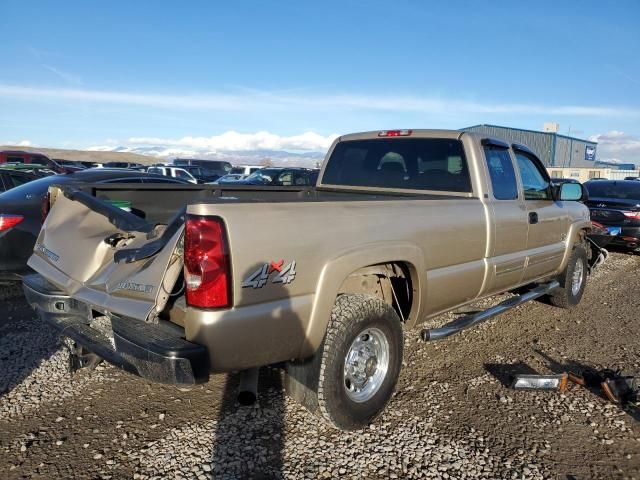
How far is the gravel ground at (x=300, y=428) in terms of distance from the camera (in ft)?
9.11

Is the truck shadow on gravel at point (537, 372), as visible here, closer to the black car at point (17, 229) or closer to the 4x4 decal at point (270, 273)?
the 4x4 decal at point (270, 273)

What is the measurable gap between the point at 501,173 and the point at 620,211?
23.5ft

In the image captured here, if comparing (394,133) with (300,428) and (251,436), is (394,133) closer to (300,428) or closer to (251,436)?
(300,428)

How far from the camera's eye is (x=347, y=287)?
10.9ft

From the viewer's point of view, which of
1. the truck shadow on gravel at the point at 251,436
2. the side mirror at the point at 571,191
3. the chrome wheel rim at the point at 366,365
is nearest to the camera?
the truck shadow on gravel at the point at 251,436

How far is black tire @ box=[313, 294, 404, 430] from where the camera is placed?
9.47ft

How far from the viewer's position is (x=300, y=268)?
2.61m

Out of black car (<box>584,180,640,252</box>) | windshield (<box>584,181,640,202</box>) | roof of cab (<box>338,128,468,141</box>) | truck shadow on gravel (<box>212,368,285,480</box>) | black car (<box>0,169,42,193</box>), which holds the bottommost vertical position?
truck shadow on gravel (<box>212,368,285,480</box>)

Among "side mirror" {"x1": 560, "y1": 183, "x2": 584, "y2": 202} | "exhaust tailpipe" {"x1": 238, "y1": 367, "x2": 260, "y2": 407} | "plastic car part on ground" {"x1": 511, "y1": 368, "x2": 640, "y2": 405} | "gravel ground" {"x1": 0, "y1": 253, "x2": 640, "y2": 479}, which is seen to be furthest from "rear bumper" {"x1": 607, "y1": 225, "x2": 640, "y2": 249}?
"exhaust tailpipe" {"x1": 238, "y1": 367, "x2": 260, "y2": 407}

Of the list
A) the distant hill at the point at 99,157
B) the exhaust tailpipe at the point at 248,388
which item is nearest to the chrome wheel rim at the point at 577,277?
the exhaust tailpipe at the point at 248,388

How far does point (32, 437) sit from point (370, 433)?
81.4 inches

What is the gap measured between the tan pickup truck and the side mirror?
2.30 feet

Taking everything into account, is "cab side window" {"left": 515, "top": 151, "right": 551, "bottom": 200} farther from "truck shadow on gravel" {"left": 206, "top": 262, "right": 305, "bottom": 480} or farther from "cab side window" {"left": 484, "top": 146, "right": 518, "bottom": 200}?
"truck shadow on gravel" {"left": 206, "top": 262, "right": 305, "bottom": 480}

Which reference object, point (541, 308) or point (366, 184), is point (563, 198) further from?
point (366, 184)
